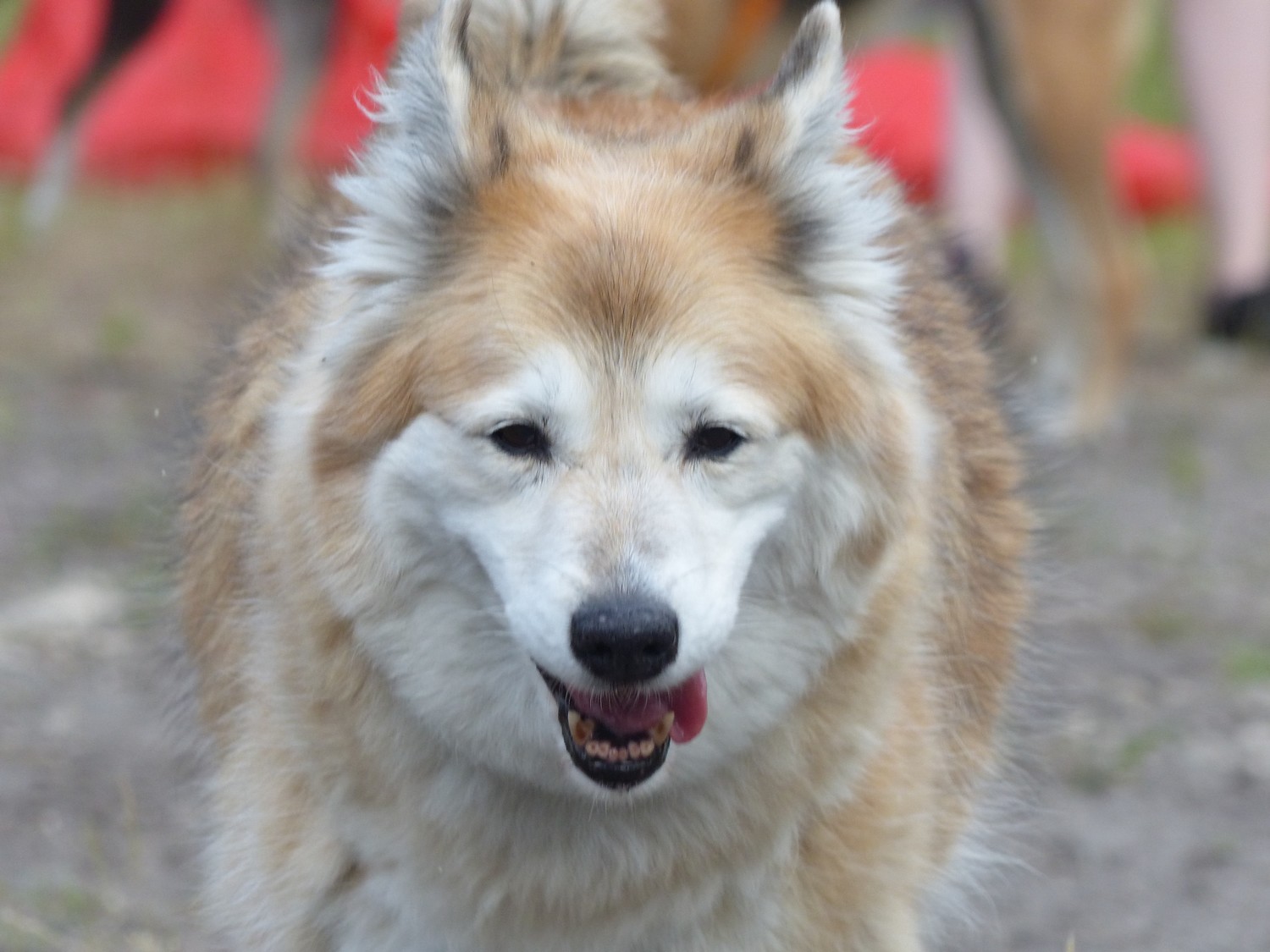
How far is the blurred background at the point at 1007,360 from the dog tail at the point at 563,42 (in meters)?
0.32

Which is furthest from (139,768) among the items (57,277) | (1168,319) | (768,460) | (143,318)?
(1168,319)

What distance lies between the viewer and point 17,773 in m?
4.29

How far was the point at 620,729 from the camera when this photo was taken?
2486 mm

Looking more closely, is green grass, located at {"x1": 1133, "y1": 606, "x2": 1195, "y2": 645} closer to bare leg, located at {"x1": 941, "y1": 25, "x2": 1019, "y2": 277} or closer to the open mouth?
bare leg, located at {"x1": 941, "y1": 25, "x2": 1019, "y2": 277}

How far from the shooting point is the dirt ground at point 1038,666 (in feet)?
12.3

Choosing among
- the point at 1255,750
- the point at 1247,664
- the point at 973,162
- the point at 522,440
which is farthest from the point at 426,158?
the point at 973,162

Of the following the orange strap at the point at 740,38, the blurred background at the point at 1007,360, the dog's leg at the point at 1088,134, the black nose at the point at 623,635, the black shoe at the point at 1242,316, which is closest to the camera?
the black nose at the point at 623,635

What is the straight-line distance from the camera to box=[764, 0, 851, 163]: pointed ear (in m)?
2.65

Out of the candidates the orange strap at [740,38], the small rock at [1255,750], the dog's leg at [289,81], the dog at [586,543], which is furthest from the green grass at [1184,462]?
the dog's leg at [289,81]

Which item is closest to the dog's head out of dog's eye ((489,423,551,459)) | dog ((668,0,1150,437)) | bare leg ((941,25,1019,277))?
dog's eye ((489,423,551,459))

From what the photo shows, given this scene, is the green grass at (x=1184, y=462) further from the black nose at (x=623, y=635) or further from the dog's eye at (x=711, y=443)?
the black nose at (x=623, y=635)

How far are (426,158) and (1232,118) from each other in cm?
553

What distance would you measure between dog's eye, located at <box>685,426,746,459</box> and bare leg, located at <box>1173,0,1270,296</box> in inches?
212

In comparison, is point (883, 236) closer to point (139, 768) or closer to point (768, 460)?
point (768, 460)
